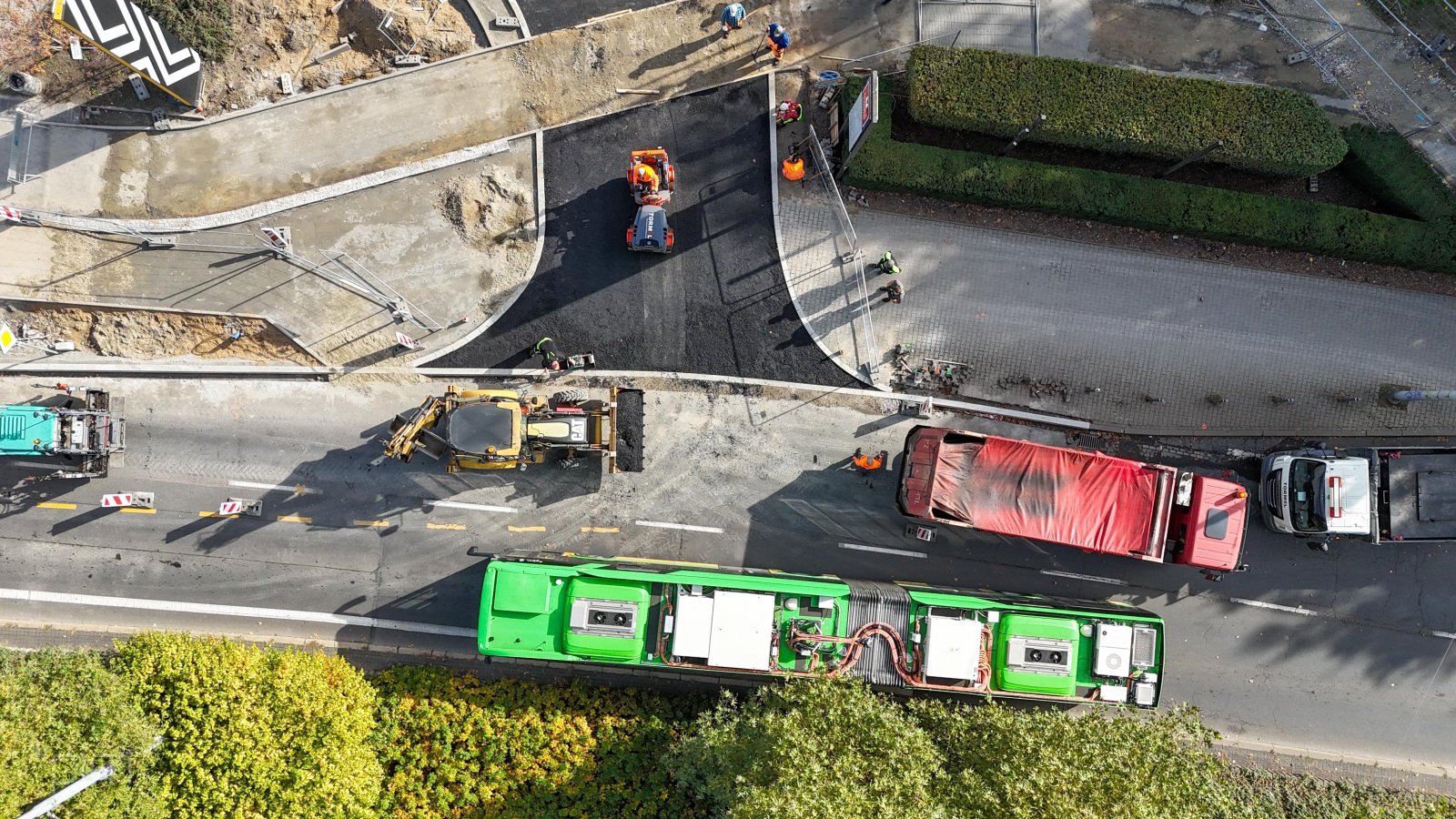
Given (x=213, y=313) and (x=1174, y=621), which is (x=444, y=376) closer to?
(x=213, y=313)

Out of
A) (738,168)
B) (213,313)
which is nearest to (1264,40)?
(738,168)

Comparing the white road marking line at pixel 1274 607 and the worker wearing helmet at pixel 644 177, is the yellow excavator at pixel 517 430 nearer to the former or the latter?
the worker wearing helmet at pixel 644 177

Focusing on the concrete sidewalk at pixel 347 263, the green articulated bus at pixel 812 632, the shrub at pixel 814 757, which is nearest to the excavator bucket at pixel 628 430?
the green articulated bus at pixel 812 632

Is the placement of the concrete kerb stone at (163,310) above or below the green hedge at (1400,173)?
below

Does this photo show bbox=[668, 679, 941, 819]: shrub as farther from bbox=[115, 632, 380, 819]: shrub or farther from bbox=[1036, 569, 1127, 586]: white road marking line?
bbox=[115, 632, 380, 819]: shrub

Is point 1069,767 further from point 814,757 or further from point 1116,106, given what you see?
point 1116,106

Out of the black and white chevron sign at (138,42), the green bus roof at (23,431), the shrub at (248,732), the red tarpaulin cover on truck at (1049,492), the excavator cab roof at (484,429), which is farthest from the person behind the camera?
the red tarpaulin cover on truck at (1049,492)
